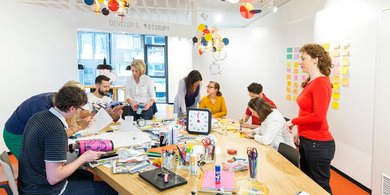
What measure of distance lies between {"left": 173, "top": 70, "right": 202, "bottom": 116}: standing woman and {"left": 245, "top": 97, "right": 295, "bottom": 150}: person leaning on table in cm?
129

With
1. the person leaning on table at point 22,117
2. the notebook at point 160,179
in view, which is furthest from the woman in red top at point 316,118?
the person leaning on table at point 22,117

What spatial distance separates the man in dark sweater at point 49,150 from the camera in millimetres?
1704

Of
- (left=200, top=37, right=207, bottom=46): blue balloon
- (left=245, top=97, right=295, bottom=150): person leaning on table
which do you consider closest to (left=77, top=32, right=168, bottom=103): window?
(left=200, top=37, right=207, bottom=46): blue balloon

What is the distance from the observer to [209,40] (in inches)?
214

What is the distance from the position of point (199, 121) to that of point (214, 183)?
1342 mm

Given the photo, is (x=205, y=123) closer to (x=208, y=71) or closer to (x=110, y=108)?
(x=110, y=108)

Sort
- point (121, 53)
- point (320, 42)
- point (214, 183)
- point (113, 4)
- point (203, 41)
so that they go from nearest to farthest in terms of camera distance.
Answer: point (214, 183) → point (113, 4) → point (320, 42) → point (203, 41) → point (121, 53)

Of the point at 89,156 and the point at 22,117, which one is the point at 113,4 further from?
the point at 89,156

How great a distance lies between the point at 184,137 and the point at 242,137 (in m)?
0.56

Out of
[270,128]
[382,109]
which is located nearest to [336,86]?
[382,109]

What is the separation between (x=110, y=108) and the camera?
343cm

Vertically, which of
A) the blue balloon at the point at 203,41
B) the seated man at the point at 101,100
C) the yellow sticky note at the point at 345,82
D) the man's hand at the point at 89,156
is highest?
the blue balloon at the point at 203,41

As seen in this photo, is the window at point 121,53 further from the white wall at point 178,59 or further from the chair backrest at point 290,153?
the chair backrest at point 290,153

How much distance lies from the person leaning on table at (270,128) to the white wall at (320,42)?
1.25 m
